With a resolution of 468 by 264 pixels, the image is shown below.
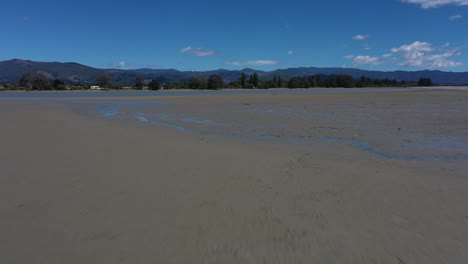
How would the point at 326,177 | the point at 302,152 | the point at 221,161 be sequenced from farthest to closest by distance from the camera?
the point at 302,152 < the point at 221,161 < the point at 326,177

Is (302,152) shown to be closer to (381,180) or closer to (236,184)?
(381,180)

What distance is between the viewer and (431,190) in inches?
215

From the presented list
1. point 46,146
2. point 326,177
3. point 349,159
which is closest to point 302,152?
point 349,159

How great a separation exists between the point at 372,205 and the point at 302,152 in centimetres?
391

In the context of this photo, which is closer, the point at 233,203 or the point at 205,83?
the point at 233,203

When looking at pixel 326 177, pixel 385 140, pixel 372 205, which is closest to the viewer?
pixel 372 205

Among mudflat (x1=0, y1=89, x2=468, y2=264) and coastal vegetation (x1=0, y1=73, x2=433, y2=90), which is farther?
coastal vegetation (x1=0, y1=73, x2=433, y2=90)

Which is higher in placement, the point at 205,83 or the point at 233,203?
the point at 205,83


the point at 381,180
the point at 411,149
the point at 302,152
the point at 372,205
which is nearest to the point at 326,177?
the point at 381,180

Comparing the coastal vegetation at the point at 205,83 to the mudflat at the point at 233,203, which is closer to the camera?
the mudflat at the point at 233,203

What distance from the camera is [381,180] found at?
6.02m

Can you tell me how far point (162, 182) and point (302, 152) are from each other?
4249mm

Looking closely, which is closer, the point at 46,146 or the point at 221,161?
the point at 221,161

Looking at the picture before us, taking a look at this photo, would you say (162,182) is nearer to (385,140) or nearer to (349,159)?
(349,159)
